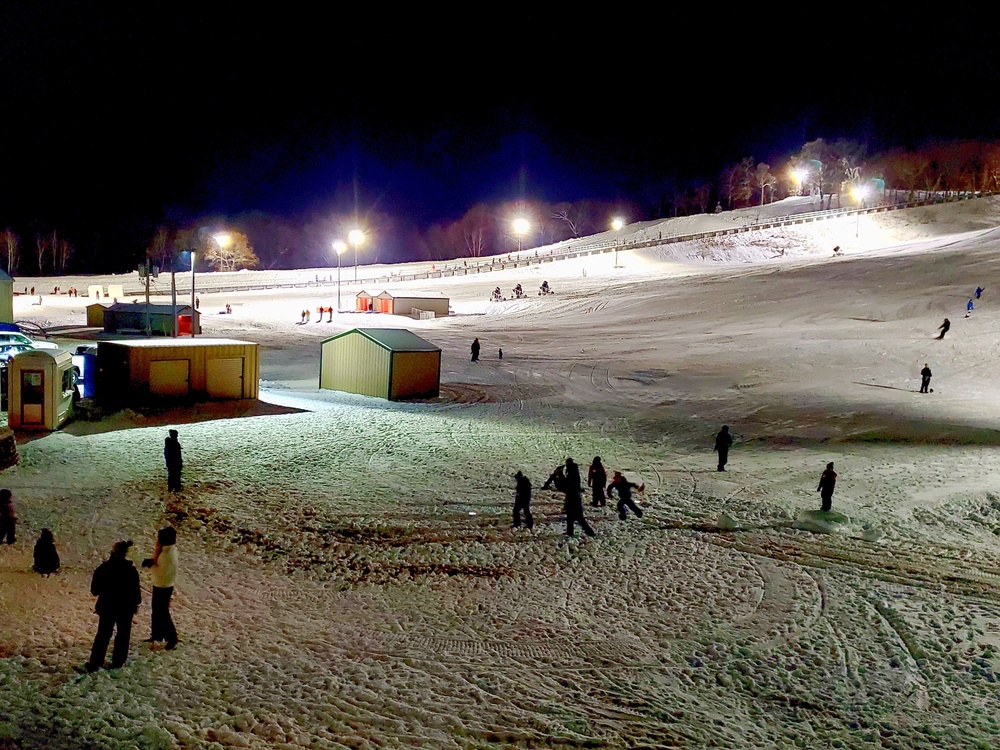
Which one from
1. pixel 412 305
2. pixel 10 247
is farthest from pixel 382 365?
pixel 10 247

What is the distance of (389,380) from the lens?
2375 cm

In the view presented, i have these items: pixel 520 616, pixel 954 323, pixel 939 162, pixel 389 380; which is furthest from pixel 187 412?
pixel 939 162

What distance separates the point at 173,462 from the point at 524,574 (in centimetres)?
678

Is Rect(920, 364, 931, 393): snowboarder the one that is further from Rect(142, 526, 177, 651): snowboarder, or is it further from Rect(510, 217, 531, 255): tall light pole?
Rect(510, 217, 531, 255): tall light pole

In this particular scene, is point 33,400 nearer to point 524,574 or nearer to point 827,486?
point 524,574

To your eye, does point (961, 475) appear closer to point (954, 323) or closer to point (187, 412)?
point (187, 412)

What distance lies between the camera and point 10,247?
8969 cm

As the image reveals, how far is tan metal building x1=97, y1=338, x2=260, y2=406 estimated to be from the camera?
2003cm

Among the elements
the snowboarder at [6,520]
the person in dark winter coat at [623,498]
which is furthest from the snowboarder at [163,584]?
the person in dark winter coat at [623,498]

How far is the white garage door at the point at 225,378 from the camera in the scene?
21172 millimetres

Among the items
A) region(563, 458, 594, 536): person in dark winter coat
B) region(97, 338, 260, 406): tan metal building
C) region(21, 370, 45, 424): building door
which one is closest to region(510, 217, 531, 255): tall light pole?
region(97, 338, 260, 406): tan metal building

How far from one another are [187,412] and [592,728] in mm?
16503

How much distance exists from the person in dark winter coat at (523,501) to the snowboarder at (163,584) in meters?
5.77

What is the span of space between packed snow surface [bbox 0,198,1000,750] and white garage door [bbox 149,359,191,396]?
2.55 feet
